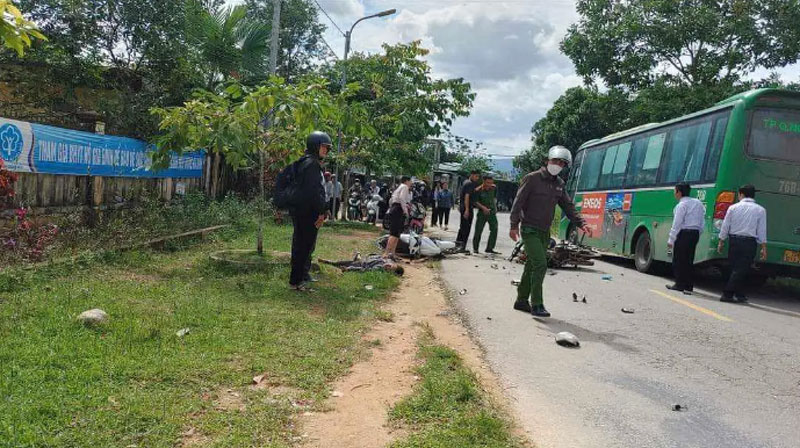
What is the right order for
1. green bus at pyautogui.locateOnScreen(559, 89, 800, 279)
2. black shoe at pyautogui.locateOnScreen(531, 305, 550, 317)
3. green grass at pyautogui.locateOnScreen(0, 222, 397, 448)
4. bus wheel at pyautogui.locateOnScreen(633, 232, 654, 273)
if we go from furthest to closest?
bus wheel at pyautogui.locateOnScreen(633, 232, 654, 273)
green bus at pyautogui.locateOnScreen(559, 89, 800, 279)
black shoe at pyautogui.locateOnScreen(531, 305, 550, 317)
green grass at pyautogui.locateOnScreen(0, 222, 397, 448)

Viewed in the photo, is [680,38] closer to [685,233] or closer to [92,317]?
[685,233]

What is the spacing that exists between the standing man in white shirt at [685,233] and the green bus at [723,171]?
0.91ft

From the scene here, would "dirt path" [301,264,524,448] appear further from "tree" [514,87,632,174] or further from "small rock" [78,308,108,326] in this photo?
"tree" [514,87,632,174]

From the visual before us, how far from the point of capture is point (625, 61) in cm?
2453

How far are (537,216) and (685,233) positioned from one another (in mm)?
3796

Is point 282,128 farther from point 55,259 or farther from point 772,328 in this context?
point 772,328

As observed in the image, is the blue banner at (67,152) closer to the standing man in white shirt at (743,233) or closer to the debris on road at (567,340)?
the debris on road at (567,340)

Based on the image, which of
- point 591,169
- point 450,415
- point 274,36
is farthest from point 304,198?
point 591,169

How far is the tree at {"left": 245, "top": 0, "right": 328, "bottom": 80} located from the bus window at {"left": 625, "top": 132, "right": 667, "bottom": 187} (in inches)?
951

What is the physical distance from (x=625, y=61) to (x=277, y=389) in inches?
956

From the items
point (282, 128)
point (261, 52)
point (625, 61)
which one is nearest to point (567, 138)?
point (625, 61)

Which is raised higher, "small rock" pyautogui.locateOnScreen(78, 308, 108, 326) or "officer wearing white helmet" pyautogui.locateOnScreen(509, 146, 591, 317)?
"officer wearing white helmet" pyautogui.locateOnScreen(509, 146, 591, 317)

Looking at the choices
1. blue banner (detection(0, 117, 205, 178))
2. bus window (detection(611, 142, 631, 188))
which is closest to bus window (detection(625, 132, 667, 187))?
bus window (detection(611, 142, 631, 188))

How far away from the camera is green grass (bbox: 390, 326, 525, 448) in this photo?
127 inches
